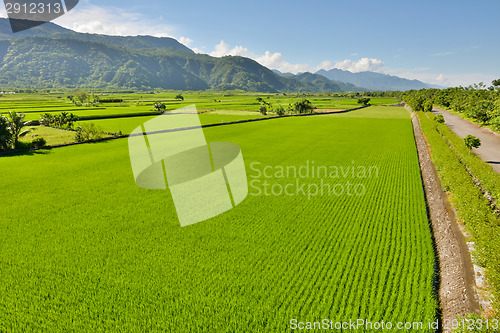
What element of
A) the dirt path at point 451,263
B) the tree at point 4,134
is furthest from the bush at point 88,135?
the dirt path at point 451,263

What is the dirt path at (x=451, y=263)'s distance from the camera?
31.6ft

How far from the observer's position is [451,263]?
11992mm

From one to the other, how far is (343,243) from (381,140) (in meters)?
40.5

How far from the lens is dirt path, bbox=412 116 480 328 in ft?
31.6

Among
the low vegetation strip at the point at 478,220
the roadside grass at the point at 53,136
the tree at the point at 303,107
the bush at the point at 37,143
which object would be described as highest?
the tree at the point at 303,107

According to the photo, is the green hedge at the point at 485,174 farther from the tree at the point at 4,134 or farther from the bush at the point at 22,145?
the bush at the point at 22,145

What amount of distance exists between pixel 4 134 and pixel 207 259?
41.8 meters

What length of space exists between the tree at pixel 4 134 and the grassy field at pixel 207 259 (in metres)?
16.3

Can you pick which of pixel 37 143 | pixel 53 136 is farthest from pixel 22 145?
pixel 53 136

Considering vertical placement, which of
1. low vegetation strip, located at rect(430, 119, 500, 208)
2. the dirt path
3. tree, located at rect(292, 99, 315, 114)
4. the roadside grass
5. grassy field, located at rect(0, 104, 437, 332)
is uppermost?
tree, located at rect(292, 99, 315, 114)

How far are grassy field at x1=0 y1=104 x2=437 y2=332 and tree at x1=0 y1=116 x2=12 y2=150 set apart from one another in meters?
16.3

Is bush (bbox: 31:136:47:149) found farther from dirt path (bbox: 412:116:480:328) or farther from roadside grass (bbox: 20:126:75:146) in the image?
dirt path (bbox: 412:116:480:328)

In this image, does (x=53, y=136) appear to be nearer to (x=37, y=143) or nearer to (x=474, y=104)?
(x=37, y=143)

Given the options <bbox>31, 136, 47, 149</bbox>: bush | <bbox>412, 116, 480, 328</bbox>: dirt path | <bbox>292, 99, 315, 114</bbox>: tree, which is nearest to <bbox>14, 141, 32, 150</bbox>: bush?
<bbox>31, 136, 47, 149</bbox>: bush
